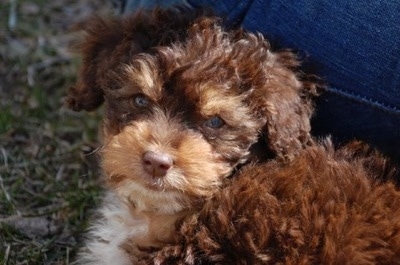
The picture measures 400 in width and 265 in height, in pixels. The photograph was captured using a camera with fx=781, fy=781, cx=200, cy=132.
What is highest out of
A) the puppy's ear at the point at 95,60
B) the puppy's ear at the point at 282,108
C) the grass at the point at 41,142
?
the puppy's ear at the point at 282,108

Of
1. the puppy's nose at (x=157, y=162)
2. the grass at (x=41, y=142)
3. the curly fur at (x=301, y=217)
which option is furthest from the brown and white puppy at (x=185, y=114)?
the grass at (x=41, y=142)

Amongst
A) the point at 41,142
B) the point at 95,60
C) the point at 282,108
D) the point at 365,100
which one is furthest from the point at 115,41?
the point at 41,142

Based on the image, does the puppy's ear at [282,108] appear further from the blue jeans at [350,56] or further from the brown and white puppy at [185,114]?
the blue jeans at [350,56]

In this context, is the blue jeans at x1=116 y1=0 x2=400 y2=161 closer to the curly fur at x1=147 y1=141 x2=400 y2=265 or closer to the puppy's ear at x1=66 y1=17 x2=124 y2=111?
the curly fur at x1=147 y1=141 x2=400 y2=265

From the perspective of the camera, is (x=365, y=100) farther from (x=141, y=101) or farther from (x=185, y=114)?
(x=141, y=101)

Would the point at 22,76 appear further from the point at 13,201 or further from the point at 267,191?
the point at 267,191

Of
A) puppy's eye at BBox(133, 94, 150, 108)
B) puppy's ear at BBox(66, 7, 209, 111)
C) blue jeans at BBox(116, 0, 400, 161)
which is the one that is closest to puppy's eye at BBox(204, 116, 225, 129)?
puppy's eye at BBox(133, 94, 150, 108)
